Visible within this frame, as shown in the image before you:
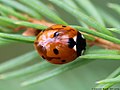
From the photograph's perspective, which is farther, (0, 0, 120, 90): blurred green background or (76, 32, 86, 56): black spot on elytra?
(0, 0, 120, 90): blurred green background

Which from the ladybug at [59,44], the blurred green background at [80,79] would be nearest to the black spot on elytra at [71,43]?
the ladybug at [59,44]

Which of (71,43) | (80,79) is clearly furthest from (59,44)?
(80,79)

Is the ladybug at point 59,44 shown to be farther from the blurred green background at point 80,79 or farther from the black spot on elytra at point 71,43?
the blurred green background at point 80,79

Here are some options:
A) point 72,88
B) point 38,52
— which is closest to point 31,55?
point 38,52

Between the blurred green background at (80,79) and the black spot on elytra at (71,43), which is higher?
the black spot on elytra at (71,43)

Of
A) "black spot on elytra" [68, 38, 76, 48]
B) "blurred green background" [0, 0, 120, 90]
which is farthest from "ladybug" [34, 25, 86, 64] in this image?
"blurred green background" [0, 0, 120, 90]

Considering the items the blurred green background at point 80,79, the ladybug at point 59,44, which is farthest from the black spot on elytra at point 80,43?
the blurred green background at point 80,79

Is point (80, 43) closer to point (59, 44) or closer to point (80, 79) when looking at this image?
point (59, 44)

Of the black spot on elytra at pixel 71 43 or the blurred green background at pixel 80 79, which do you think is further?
the blurred green background at pixel 80 79

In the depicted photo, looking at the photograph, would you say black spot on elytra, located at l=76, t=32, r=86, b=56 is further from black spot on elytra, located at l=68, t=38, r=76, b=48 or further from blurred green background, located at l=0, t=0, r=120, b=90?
blurred green background, located at l=0, t=0, r=120, b=90
